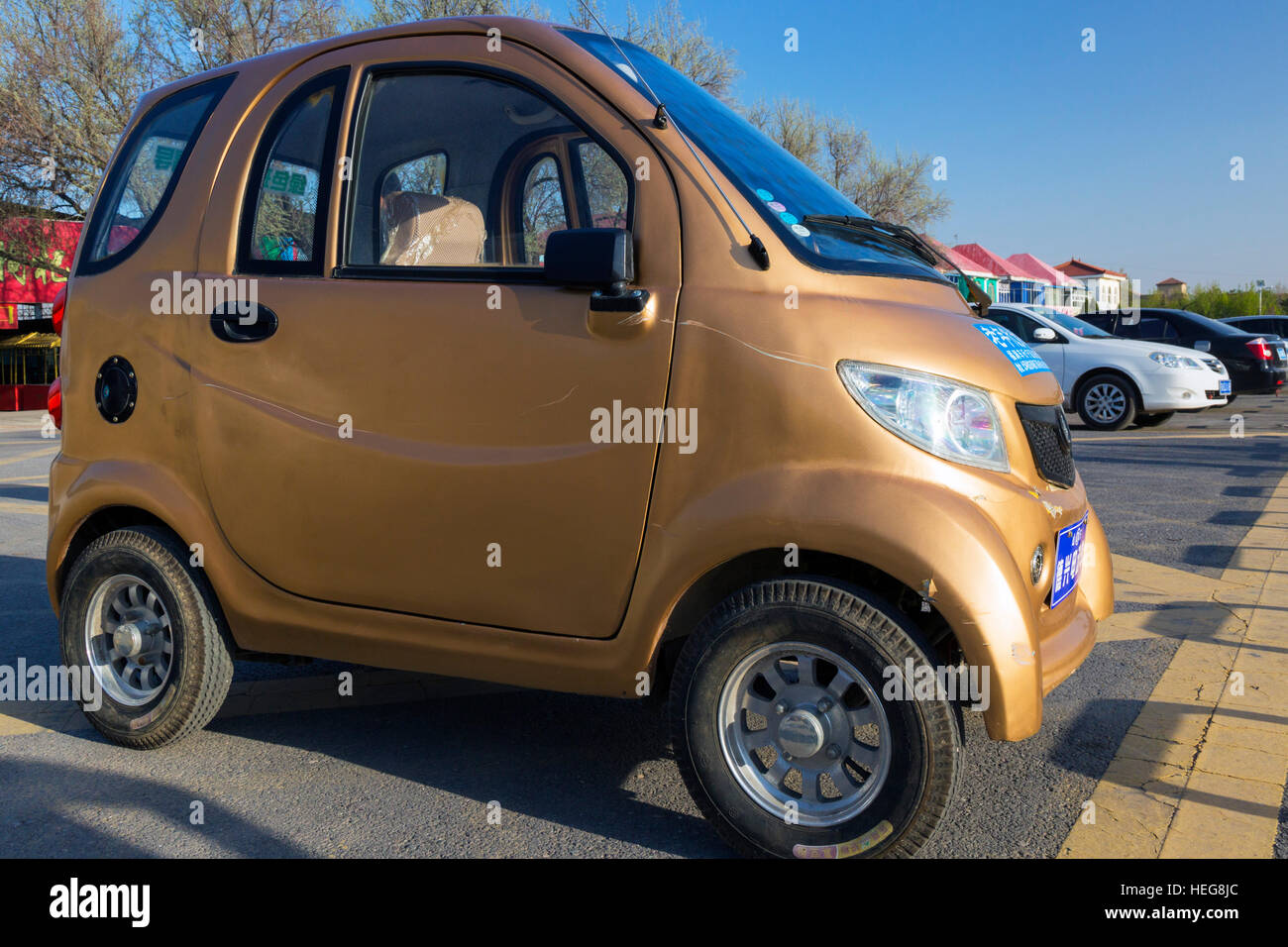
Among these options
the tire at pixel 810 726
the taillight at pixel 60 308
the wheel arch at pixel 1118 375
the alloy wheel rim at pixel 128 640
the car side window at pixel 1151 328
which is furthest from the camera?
the car side window at pixel 1151 328

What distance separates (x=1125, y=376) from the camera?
44.0 feet

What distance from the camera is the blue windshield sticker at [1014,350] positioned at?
2.69 metres

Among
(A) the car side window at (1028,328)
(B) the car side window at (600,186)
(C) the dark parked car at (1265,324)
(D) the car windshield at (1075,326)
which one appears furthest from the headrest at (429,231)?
(C) the dark parked car at (1265,324)

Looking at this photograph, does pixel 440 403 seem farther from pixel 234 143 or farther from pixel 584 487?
pixel 234 143

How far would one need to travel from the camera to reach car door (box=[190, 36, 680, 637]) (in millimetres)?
2666

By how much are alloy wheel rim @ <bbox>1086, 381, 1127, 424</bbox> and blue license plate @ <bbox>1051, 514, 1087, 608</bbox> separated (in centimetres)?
1159

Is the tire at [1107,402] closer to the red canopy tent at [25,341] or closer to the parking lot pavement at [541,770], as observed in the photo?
the parking lot pavement at [541,770]

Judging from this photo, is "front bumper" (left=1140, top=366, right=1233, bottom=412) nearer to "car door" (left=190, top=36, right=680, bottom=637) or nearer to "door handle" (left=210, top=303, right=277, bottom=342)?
"car door" (left=190, top=36, right=680, bottom=637)

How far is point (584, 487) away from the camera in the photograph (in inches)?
104

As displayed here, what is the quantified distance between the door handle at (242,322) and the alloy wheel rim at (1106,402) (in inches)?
494

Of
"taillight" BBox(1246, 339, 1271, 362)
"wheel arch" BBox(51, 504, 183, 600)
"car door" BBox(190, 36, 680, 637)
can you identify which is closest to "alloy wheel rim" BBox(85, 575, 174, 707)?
"wheel arch" BBox(51, 504, 183, 600)

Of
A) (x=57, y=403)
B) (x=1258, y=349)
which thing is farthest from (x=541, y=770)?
(x=1258, y=349)

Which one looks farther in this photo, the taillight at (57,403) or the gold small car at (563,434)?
the taillight at (57,403)

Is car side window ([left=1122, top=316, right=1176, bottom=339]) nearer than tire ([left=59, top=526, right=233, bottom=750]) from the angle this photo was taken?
No
